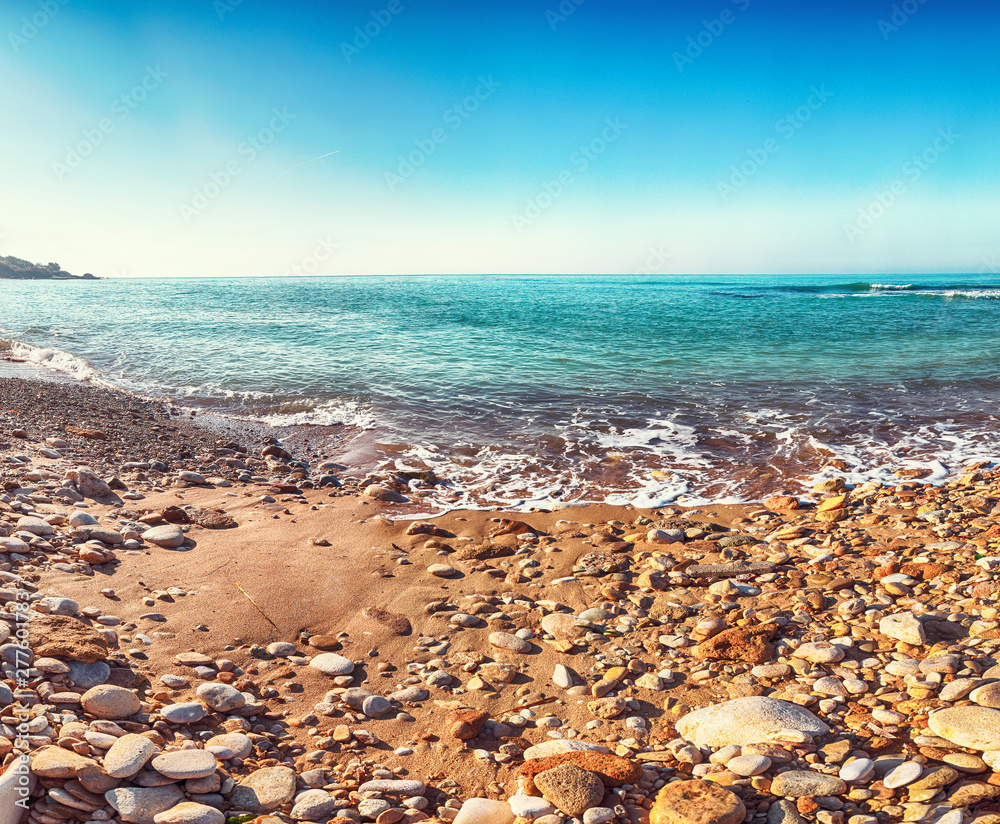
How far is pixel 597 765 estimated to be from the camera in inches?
106

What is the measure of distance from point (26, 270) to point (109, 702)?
144m

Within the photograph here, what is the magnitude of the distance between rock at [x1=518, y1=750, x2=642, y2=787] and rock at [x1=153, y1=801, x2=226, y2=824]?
1393 mm

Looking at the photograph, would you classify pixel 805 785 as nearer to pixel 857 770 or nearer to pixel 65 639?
pixel 857 770

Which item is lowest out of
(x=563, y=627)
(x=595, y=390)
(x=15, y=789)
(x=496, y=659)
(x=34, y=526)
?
(x=496, y=659)

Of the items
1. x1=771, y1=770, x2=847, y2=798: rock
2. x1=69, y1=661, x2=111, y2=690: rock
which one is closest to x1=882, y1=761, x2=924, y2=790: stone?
x1=771, y1=770, x2=847, y2=798: rock

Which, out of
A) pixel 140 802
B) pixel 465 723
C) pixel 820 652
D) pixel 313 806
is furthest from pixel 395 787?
pixel 820 652

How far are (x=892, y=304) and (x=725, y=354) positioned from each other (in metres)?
29.7

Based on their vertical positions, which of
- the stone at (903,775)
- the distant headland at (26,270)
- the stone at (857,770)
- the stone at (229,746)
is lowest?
the stone at (229,746)

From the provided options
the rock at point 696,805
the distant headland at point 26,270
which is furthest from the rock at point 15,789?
the distant headland at point 26,270

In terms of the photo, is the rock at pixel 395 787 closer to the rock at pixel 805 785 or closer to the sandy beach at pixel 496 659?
the sandy beach at pixel 496 659

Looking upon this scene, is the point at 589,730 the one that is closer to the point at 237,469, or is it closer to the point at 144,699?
the point at 144,699

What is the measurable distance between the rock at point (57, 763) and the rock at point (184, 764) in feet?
0.84

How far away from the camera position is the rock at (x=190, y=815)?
→ 2.26m

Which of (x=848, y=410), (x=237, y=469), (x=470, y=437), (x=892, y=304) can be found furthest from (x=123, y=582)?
(x=892, y=304)
